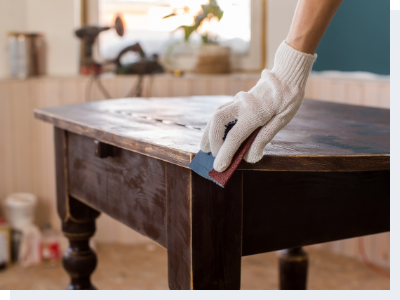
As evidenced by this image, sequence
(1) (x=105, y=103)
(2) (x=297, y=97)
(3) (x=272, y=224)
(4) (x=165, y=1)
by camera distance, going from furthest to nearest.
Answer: (4) (x=165, y=1)
(1) (x=105, y=103)
(3) (x=272, y=224)
(2) (x=297, y=97)

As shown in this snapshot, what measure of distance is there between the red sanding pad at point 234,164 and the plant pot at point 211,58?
2.04m

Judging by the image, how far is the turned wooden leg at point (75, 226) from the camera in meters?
1.30

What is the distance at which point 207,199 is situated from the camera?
0.74m

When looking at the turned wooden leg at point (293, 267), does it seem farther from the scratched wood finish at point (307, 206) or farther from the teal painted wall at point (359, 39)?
the teal painted wall at point (359, 39)

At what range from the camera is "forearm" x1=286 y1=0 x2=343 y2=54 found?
2.23 feet

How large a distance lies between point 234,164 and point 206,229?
0.45 feet

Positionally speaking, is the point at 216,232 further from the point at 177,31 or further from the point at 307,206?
the point at 177,31

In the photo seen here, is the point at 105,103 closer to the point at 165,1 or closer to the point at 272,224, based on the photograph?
the point at 272,224

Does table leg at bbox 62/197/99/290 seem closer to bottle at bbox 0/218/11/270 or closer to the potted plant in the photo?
bottle at bbox 0/218/11/270

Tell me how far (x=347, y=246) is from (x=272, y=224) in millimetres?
1784

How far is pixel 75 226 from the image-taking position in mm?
1343

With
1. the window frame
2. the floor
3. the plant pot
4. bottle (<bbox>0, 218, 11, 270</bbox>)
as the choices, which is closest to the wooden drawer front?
the floor

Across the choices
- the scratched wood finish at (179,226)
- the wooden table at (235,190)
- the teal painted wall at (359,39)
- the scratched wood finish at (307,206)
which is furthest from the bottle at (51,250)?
the scratched wood finish at (307,206)

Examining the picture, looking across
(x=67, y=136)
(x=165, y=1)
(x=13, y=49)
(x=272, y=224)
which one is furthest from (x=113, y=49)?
(x=272, y=224)
